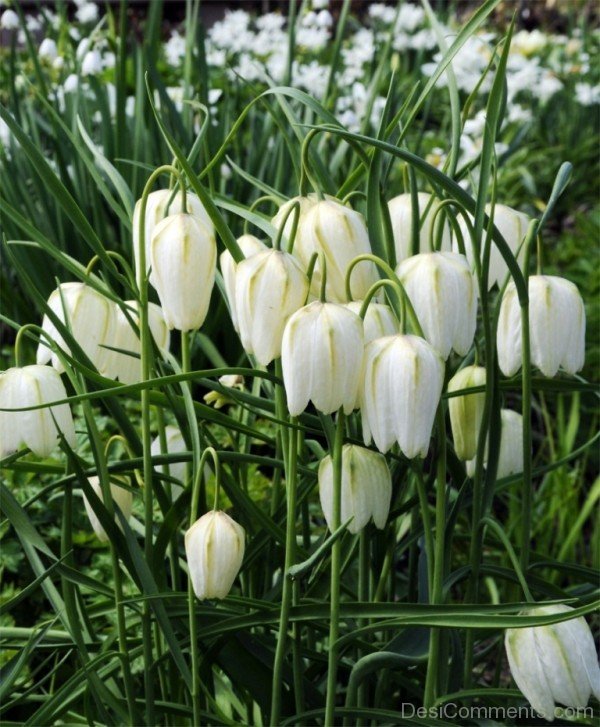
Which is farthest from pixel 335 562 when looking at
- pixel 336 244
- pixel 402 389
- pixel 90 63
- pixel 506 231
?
pixel 90 63

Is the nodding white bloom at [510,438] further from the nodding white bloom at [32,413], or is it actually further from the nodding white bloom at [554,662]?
the nodding white bloom at [32,413]

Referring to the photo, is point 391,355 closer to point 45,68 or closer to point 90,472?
point 90,472

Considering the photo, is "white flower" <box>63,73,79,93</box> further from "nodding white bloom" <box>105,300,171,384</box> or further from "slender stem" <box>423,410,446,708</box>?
"slender stem" <box>423,410,446,708</box>

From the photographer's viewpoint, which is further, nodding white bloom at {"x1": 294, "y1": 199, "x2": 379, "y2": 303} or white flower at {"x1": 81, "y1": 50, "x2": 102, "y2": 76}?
white flower at {"x1": 81, "y1": 50, "x2": 102, "y2": 76}

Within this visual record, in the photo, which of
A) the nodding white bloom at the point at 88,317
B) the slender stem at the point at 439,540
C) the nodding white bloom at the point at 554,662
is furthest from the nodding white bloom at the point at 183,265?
the nodding white bloom at the point at 554,662

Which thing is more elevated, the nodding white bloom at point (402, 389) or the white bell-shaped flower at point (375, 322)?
the white bell-shaped flower at point (375, 322)

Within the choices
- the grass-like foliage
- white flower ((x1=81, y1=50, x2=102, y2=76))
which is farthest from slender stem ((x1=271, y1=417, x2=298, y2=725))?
white flower ((x1=81, y1=50, x2=102, y2=76))

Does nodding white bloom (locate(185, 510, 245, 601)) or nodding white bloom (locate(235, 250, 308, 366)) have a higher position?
nodding white bloom (locate(235, 250, 308, 366))
